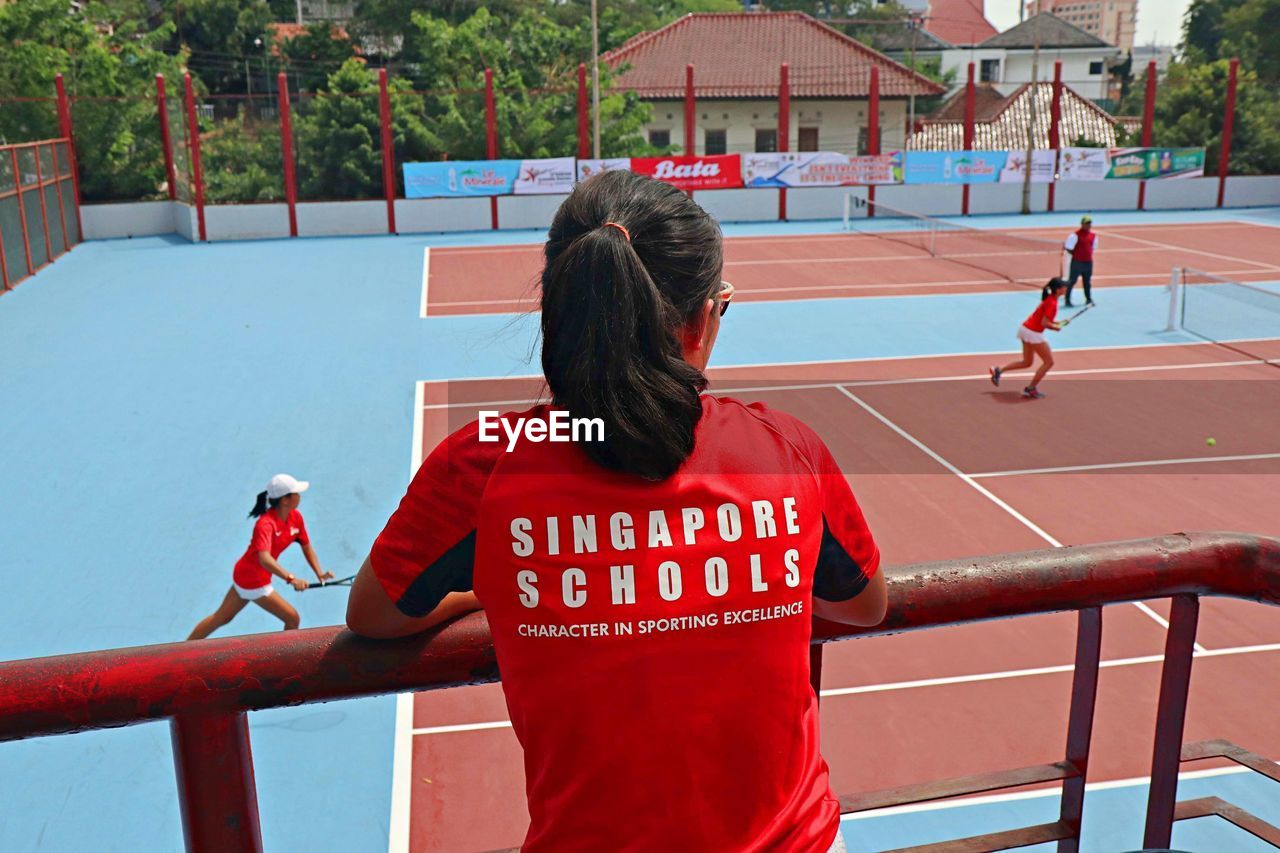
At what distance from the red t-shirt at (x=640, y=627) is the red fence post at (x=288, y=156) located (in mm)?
33507

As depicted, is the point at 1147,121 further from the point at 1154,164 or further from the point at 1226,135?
the point at 1226,135

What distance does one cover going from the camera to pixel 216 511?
1166 centimetres

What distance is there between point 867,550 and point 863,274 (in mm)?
24872

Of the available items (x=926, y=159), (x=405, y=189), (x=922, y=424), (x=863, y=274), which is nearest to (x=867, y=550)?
(x=922, y=424)

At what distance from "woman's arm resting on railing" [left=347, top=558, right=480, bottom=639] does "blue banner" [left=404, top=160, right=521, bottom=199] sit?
33.6 meters

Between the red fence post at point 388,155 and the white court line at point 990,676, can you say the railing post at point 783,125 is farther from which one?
the white court line at point 990,676

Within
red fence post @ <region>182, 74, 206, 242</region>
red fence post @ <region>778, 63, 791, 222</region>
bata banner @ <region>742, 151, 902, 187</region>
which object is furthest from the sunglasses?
red fence post @ <region>778, 63, 791, 222</region>

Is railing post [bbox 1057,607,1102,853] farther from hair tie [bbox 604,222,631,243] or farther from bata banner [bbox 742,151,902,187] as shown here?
bata banner [bbox 742,151,902,187]

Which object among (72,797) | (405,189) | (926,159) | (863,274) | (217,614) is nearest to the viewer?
(72,797)

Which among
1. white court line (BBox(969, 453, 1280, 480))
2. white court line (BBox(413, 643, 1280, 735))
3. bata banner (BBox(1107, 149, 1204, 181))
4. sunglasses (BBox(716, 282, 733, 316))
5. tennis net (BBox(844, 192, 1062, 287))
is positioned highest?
sunglasses (BBox(716, 282, 733, 316))

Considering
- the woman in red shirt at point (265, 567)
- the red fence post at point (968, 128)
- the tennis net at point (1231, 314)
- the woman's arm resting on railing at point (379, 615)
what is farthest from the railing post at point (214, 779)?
the red fence post at point (968, 128)

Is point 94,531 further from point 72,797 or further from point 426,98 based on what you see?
point 426,98

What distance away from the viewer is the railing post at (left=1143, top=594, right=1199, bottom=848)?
214cm

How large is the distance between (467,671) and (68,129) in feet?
114
